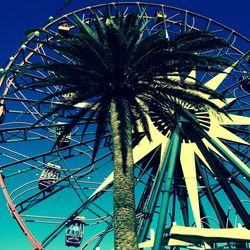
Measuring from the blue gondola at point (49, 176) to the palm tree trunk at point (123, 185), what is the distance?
28.3ft

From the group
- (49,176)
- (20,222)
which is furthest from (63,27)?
(20,222)

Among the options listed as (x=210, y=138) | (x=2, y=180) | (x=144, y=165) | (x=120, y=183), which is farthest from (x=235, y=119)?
(x=2, y=180)

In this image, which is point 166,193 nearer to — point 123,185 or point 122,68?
point 123,185

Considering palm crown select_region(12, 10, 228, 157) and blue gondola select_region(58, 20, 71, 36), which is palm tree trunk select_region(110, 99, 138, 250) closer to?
palm crown select_region(12, 10, 228, 157)

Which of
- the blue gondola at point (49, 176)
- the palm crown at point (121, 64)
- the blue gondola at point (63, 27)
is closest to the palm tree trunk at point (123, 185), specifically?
the palm crown at point (121, 64)

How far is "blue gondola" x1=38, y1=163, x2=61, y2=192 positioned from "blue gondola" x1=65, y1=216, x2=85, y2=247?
2.25 m

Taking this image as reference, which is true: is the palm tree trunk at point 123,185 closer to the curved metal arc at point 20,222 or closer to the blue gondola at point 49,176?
the curved metal arc at point 20,222

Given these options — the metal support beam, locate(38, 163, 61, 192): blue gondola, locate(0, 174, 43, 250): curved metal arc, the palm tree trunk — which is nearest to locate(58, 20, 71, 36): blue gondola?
locate(38, 163, 61, 192): blue gondola

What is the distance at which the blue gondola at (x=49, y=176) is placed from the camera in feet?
66.3

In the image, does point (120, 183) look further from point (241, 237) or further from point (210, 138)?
point (210, 138)

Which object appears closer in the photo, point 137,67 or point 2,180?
point 137,67

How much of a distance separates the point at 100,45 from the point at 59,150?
27.9ft

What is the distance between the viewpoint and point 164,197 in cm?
1392

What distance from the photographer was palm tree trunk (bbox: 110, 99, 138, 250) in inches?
423
